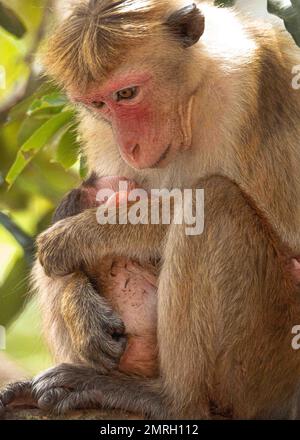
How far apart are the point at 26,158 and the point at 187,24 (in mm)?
1492

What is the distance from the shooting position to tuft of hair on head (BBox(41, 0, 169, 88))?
179 inches

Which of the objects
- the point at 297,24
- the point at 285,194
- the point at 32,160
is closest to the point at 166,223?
the point at 285,194

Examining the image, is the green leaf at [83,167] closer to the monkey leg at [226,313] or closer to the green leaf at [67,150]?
the green leaf at [67,150]

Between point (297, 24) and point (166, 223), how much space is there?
106cm

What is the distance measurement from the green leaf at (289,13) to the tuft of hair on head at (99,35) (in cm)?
52

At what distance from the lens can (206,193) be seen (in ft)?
15.2

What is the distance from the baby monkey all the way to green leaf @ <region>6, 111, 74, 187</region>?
77 cm

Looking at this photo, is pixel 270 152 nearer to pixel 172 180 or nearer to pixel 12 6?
pixel 172 180

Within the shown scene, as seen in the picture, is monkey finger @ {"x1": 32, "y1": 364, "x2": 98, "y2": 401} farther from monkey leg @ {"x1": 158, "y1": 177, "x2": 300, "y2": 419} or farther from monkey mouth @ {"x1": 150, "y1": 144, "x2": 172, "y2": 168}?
monkey mouth @ {"x1": 150, "y1": 144, "x2": 172, "y2": 168}

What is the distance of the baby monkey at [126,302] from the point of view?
4854 mm

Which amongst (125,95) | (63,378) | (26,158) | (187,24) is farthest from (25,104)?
(63,378)

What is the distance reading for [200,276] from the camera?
4535mm

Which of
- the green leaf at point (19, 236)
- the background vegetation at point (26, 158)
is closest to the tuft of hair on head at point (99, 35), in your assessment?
the background vegetation at point (26, 158)

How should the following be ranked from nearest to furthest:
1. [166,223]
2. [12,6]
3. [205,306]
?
1. [205,306]
2. [166,223]
3. [12,6]
